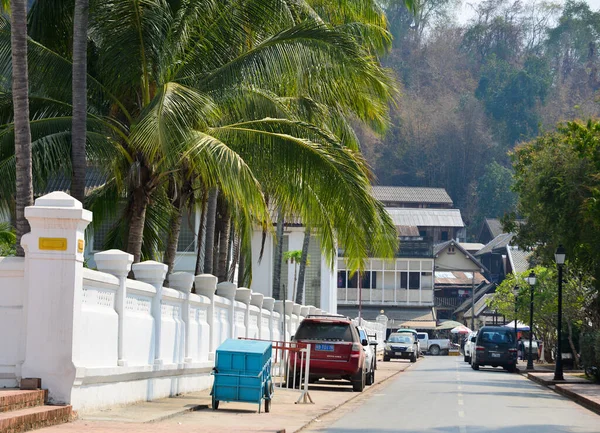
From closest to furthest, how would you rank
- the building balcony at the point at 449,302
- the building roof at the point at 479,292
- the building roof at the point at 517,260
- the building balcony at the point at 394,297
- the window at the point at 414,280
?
the building balcony at the point at 394,297
the window at the point at 414,280
the building roof at the point at 517,260
the building roof at the point at 479,292
the building balcony at the point at 449,302

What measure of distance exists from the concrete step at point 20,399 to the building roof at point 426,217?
87.1 meters

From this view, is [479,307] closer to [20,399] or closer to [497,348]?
[497,348]

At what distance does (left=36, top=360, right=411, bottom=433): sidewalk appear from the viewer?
12.9 m

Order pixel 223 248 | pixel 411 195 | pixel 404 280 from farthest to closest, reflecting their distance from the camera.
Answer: pixel 411 195 → pixel 404 280 → pixel 223 248

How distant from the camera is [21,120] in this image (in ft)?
48.5

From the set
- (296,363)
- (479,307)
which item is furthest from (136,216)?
(479,307)

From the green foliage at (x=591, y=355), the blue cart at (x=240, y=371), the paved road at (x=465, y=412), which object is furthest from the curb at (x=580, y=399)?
the blue cart at (x=240, y=371)

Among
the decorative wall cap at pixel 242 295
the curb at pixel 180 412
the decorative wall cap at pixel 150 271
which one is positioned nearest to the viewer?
the curb at pixel 180 412

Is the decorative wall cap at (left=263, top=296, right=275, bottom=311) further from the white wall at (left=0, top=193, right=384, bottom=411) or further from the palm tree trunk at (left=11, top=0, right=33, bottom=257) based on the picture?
the palm tree trunk at (left=11, top=0, right=33, bottom=257)

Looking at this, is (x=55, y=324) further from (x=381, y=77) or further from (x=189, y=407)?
(x=381, y=77)

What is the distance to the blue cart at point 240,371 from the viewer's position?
1703cm

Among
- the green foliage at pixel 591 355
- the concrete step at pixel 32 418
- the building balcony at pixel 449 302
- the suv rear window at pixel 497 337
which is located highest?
the building balcony at pixel 449 302

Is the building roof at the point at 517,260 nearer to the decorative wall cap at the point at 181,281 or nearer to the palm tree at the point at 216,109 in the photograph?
the palm tree at the point at 216,109

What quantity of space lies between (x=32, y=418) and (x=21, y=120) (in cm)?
482
